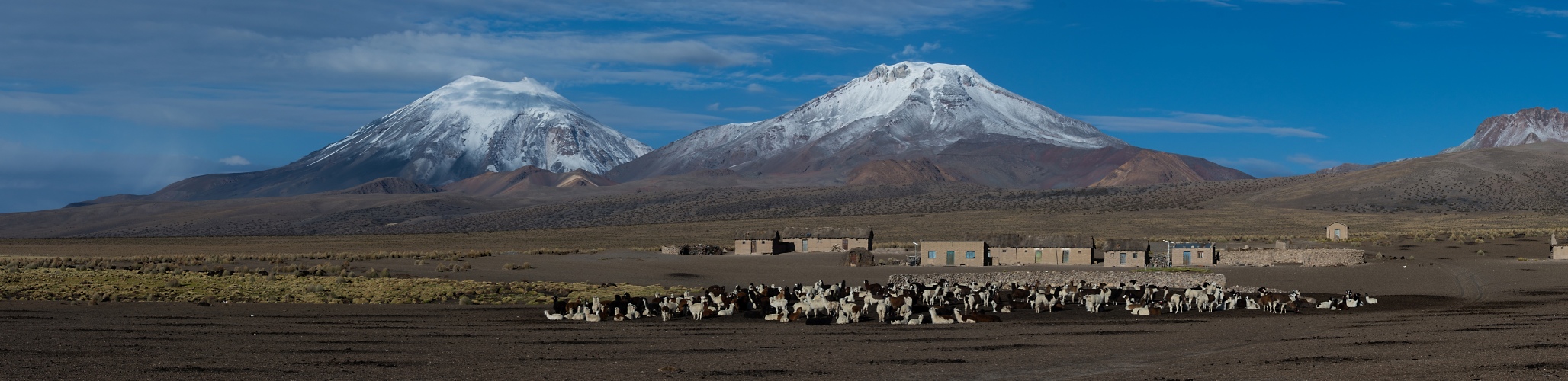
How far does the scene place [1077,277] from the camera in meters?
41.2

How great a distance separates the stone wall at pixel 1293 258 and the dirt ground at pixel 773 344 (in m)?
13.3

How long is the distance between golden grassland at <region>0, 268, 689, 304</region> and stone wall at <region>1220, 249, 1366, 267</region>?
21.7 m

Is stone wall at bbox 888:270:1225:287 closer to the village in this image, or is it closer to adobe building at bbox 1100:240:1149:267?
adobe building at bbox 1100:240:1149:267

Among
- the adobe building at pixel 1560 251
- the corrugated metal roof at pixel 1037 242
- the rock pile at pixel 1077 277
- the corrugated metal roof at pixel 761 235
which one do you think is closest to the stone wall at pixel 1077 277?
the rock pile at pixel 1077 277

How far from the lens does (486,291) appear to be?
Result: 34.5 m

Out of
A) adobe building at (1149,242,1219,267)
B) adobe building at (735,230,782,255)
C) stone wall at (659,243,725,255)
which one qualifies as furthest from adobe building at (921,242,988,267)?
stone wall at (659,243,725,255)

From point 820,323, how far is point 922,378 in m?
9.41

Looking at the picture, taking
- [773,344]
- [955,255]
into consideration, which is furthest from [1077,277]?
[773,344]

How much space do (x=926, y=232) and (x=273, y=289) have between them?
56953 millimetres

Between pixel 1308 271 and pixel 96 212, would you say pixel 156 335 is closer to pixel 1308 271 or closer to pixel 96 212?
pixel 1308 271

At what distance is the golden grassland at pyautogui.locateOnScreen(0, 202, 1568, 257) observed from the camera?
7188 cm

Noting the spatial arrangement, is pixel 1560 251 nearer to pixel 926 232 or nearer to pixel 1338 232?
pixel 1338 232

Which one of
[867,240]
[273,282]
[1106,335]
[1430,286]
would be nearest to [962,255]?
[867,240]

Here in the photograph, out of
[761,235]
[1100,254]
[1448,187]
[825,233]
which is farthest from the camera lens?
[1448,187]
